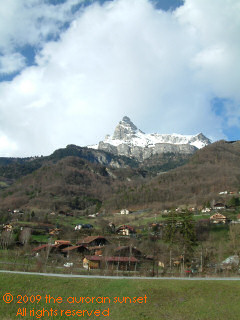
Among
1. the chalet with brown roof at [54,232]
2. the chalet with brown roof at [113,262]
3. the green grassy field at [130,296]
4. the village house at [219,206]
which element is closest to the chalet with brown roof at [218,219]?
the village house at [219,206]

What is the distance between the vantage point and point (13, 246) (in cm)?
6091

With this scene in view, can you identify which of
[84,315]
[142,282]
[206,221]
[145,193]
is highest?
[145,193]

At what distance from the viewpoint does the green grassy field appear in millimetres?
18969

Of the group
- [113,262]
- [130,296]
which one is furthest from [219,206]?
[130,296]

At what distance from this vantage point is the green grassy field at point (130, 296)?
19.0m

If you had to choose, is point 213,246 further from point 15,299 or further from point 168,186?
point 168,186

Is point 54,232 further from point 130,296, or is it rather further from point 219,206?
point 130,296

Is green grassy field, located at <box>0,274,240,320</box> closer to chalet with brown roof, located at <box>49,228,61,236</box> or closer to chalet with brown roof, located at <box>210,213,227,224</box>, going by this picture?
chalet with brown roof, located at <box>210,213,227,224</box>

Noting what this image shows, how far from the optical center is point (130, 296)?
2155cm

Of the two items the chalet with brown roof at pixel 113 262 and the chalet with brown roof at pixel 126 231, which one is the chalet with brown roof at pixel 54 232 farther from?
the chalet with brown roof at pixel 113 262

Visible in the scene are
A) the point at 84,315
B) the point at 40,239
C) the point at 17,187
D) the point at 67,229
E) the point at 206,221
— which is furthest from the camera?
the point at 17,187

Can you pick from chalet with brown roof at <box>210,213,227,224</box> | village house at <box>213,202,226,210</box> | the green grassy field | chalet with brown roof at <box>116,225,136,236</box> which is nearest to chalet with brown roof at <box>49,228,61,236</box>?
chalet with brown roof at <box>116,225,136,236</box>

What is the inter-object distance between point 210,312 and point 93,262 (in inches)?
1235

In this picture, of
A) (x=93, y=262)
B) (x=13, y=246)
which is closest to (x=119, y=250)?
(x=93, y=262)
